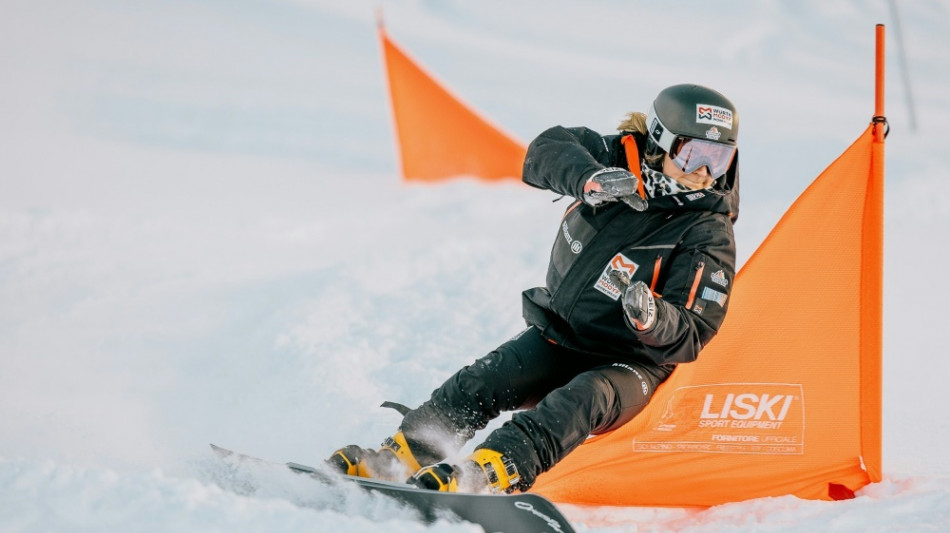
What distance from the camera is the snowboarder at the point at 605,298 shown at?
10.3 feet

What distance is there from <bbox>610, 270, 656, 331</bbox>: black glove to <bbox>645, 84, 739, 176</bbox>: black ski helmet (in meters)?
0.64

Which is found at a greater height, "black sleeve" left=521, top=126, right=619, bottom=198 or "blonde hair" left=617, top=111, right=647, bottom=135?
"blonde hair" left=617, top=111, right=647, bottom=135

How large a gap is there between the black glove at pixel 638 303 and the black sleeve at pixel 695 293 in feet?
0.38

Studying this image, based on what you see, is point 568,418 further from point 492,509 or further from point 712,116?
point 712,116


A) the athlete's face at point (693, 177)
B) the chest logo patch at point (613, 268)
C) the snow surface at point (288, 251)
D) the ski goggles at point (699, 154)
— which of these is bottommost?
the snow surface at point (288, 251)

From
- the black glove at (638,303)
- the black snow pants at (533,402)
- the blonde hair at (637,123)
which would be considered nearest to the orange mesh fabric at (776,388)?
the black snow pants at (533,402)

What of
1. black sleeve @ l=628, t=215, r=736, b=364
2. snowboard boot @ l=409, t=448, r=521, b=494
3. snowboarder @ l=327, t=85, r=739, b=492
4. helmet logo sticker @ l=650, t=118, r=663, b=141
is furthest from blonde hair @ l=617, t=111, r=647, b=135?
snowboard boot @ l=409, t=448, r=521, b=494

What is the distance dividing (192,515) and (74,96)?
Answer: 13.9 metres

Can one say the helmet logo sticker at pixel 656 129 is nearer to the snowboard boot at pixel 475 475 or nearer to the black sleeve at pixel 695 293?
the black sleeve at pixel 695 293

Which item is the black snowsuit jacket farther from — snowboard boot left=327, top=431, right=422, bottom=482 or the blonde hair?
snowboard boot left=327, top=431, right=422, bottom=482

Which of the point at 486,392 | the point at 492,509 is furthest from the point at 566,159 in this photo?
the point at 492,509

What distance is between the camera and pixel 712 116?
3.29m

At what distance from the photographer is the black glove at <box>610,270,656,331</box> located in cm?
291

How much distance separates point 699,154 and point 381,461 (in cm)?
153
